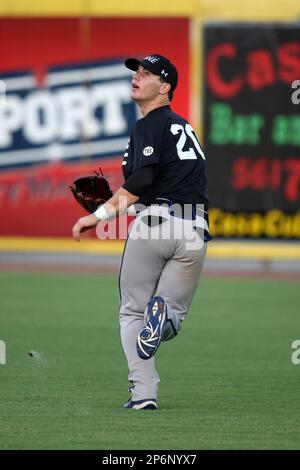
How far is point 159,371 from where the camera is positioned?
897cm

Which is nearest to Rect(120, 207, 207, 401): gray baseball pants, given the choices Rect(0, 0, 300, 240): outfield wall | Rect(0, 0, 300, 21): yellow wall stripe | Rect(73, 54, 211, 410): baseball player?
Rect(73, 54, 211, 410): baseball player

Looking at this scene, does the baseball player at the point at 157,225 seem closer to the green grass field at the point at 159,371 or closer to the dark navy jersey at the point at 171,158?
the dark navy jersey at the point at 171,158

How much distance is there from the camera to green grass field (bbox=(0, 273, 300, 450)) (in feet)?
20.8

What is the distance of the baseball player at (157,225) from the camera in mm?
6945

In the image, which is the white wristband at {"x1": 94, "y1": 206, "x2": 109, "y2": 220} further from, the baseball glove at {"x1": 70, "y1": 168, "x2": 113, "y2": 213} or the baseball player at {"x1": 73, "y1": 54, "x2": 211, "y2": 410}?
the baseball glove at {"x1": 70, "y1": 168, "x2": 113, "y2": 213}

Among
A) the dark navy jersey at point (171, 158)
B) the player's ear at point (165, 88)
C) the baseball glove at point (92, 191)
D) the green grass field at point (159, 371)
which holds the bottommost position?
the green grass field at point (159, 371)

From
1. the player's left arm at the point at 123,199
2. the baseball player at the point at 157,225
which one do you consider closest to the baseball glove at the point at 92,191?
the baseball player at the point at 157,225

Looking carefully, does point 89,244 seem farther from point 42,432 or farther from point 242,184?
point 42,432

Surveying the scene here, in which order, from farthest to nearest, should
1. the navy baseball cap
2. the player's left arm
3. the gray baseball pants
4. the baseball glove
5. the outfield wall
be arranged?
1. the outfield wall
2. the baseball glove
3. the navy baseball cap
4. the gray baseball pants
5. the player's left arm

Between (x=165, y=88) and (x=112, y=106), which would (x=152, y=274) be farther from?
(x=112, y=106)

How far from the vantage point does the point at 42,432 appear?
6.37 metres

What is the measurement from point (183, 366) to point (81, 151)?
8301 millimetres

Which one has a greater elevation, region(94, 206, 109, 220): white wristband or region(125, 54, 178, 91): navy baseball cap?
region(125, 54, 178, 91): navy baseball cap

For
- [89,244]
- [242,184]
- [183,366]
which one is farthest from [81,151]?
[183,366]
